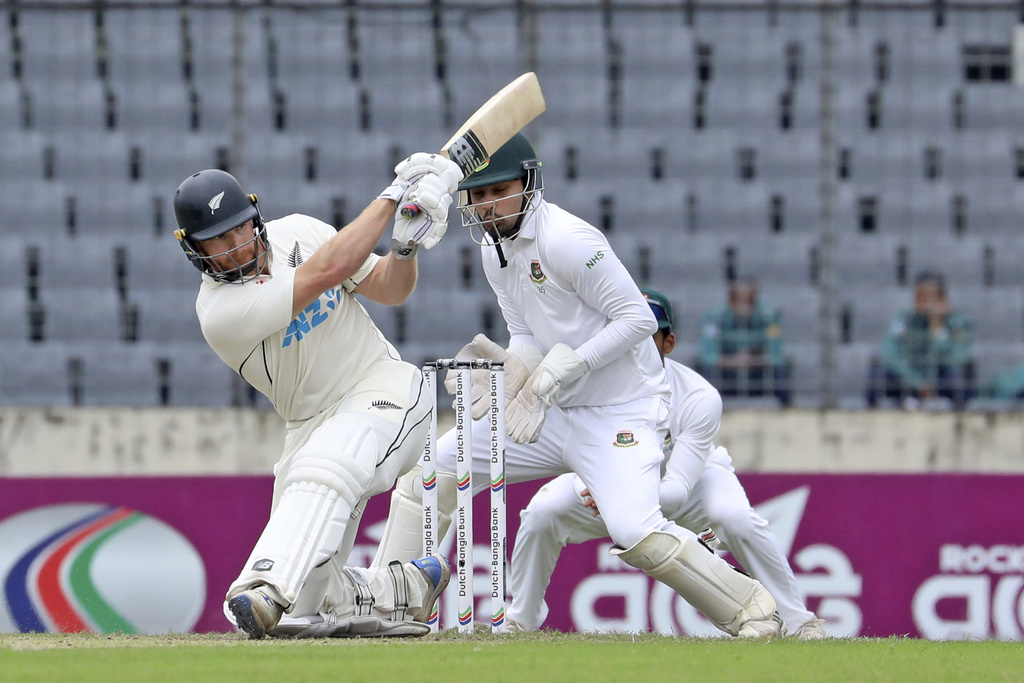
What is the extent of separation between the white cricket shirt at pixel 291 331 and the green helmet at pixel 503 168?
→ 46 cm

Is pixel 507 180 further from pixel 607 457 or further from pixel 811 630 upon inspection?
pixel 811 630

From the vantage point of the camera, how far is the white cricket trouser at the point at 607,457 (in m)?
4.74

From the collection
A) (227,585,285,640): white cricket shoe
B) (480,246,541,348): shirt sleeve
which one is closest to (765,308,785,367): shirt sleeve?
(480,246,541,348): shirt sleeve

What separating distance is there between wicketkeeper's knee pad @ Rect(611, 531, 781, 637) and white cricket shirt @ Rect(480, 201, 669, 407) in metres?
0.60

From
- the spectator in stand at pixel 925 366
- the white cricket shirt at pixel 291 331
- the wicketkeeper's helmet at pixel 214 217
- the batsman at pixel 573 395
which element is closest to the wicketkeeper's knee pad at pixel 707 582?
the batsman at pixel 573 395

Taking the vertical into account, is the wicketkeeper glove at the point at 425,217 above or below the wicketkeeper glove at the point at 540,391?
above

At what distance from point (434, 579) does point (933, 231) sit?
493cm

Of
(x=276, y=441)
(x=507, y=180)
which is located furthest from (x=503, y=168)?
(x=276, y=441)

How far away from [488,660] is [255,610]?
0.67 meters

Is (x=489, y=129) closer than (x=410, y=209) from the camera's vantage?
No

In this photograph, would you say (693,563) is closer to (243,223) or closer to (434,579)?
(434,579)

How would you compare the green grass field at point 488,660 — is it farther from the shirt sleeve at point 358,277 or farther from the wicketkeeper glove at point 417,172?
the wicketkeeper glove at point 417,172

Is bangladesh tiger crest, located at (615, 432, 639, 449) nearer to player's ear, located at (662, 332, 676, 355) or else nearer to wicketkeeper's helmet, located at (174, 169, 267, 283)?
player's ear, located at (662, 332, 676, 355)

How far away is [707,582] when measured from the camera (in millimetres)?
4758
